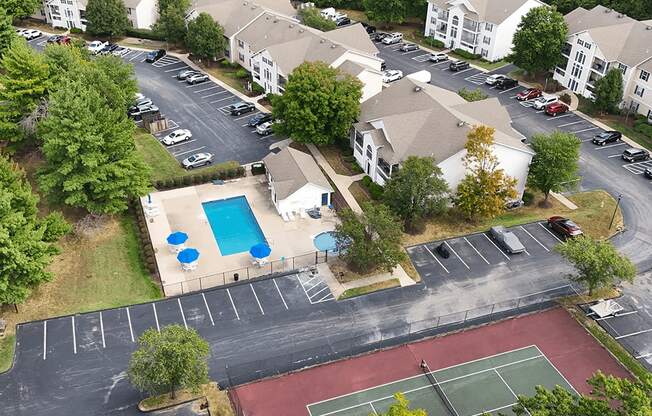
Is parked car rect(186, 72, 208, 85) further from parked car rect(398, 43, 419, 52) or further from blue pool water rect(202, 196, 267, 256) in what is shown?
parked car rect(398, 43, 419, 52)

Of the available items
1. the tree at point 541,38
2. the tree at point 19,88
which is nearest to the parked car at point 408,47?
the tree at point 541,38

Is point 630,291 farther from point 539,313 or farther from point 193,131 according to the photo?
point 193,131

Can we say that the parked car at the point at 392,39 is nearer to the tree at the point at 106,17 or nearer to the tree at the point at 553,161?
the tree at the point at 106,17

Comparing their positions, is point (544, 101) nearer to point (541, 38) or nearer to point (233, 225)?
point (541, 38)

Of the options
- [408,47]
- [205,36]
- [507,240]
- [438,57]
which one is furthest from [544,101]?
[205,36]

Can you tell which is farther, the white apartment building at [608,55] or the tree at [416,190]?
the white apartment building at [608,55]

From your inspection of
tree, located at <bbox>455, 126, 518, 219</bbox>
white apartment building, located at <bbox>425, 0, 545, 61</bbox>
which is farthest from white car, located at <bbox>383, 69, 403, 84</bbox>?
tree, located at <bbox>455, 126, 518, 219</bbox>
